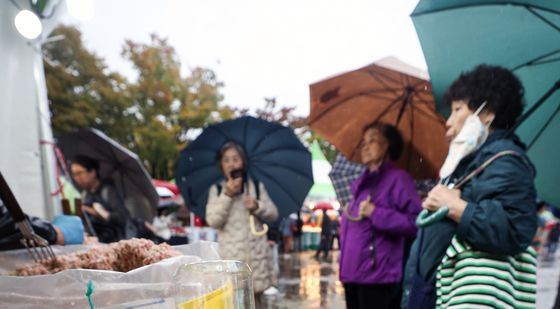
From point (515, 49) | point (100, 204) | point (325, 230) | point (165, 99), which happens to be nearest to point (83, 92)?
point (165, 99)

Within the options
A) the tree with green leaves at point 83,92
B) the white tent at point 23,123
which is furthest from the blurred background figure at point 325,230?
the white tent at point 23,123

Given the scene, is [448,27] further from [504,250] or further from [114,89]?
[114,89]

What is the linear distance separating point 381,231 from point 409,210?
8.1 inches

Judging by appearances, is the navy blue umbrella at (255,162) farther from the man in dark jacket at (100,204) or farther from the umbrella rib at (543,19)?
the umbrella rib at (543,19)

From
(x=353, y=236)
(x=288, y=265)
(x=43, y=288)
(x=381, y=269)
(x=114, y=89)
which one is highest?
(x=114, y=89)

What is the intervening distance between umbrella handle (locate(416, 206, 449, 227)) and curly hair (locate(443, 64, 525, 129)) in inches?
15.3

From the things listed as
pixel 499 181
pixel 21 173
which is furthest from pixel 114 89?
pixel 499 181

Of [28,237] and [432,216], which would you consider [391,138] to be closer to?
[432,216]

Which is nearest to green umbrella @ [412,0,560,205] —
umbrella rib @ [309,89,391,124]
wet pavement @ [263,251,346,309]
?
umbrella rib @ [309,89,391,124]

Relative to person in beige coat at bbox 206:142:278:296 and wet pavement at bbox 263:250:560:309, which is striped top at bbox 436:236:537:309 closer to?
person in beige coat at bbox 206:142:278:296

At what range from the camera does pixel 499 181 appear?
4.17ft

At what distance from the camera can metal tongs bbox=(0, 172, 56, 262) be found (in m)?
0.72

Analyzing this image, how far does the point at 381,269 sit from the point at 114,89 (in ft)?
39.3

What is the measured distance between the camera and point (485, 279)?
48.9 inches
